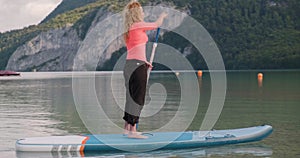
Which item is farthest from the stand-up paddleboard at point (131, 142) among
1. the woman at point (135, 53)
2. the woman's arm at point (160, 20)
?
the woman's arm at point (160, 20)

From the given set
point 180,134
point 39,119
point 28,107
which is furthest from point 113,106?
point 180,134

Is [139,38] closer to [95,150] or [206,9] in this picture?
[95,150]

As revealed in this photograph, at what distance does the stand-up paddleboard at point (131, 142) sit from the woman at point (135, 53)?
3.09 ft

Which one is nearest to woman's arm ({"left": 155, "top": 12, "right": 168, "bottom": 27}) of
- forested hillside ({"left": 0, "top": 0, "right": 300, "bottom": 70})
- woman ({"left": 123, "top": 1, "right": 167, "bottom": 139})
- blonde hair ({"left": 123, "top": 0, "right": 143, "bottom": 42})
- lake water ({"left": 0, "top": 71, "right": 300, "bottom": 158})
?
woman ({"left": 123, "top": 1, "right": 167, "bottom": 139})

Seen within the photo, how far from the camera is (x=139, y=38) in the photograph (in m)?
14.8

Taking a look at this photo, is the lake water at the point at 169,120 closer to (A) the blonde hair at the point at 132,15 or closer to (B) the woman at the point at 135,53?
(B) the woman at the point at 135,53

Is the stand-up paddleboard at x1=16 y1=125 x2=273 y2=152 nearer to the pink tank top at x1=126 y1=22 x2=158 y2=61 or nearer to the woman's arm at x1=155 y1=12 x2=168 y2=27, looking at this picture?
the pink tank top at x1=126 y1=22 x2=158 y2=61

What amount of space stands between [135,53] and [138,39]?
469 mm

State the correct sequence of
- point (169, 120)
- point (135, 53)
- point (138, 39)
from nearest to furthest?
point (138, 39) → point (135, 53) → point (169, 120)

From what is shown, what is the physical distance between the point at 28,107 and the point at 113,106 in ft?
17.8

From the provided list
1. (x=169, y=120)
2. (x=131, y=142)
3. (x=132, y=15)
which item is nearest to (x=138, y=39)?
(x=132, y=15)

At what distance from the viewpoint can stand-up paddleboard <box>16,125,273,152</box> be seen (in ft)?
50.5

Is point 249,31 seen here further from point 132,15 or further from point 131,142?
point 132,15

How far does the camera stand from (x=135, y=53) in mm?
15023
